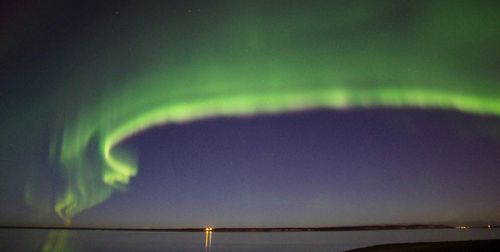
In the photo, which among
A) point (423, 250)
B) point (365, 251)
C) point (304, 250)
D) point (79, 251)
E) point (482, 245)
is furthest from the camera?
point (304, 250)

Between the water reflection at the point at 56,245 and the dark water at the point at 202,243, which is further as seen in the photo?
the dark water at the point at 202,243

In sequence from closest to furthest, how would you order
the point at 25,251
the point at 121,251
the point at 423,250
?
the point at 423,250 → the point at 25,251 → the point at 121,251

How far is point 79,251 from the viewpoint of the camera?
35281mm

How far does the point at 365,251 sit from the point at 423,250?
5.53 m

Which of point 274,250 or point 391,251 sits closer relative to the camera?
point 391,251

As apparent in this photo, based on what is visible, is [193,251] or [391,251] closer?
[391,251]

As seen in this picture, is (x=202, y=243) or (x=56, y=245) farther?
(x=202, y=243)

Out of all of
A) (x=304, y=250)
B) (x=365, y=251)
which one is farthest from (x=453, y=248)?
(x=304, y=250)

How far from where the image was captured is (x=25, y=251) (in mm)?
32250

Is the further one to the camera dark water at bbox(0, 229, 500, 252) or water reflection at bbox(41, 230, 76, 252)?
dark water at bbox(0, 229, 500, 252)

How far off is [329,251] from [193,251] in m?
14.9

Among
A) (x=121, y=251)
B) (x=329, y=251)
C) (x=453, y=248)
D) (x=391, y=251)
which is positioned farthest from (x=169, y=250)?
(x=453, y=248)

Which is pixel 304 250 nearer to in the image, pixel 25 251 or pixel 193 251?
pixel 193 251

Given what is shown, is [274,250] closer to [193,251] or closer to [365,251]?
[193,251]
